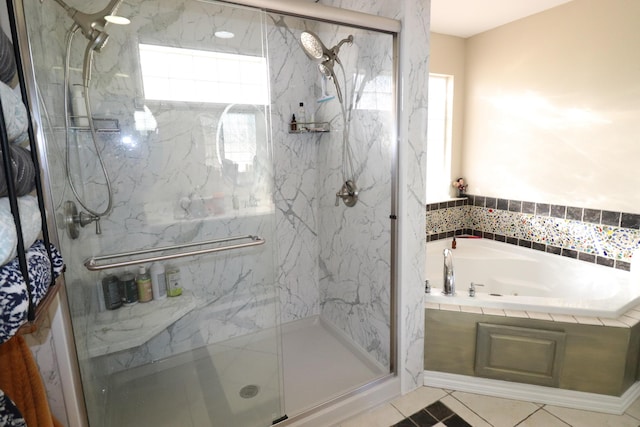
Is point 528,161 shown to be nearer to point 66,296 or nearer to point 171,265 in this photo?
point 171,265

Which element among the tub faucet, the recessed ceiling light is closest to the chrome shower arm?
the recessed ceiling light

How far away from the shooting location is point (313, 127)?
253cm

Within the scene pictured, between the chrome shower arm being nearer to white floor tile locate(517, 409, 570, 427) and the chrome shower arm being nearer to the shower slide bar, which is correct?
the shower slide bar

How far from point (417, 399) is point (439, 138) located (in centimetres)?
221

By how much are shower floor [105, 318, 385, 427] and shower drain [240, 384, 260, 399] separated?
1 centimetres

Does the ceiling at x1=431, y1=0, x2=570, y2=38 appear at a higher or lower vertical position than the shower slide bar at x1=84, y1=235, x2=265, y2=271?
higher

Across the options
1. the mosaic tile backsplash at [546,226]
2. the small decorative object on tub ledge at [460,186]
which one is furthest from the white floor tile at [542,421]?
the small decorative object on tub ledge at [460,186]

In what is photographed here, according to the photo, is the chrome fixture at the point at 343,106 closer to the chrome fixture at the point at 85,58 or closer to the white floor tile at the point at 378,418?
the chrome fixture at the point at 85,58

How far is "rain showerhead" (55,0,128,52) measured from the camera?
1.58 m

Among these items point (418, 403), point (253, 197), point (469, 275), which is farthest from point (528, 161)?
point (253, 197)

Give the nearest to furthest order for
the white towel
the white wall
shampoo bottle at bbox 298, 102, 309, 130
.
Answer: the white towel
the white wall
shampoo bottle at bbox 298, 102, 309, 130

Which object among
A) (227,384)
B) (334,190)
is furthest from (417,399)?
(334,190)

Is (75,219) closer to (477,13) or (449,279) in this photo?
(449,279)

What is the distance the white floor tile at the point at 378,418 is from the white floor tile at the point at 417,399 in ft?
0.14
